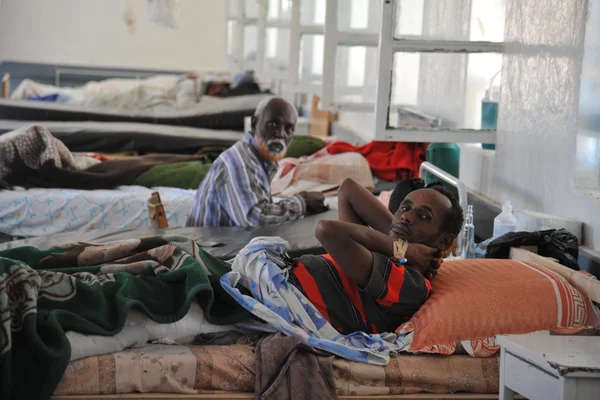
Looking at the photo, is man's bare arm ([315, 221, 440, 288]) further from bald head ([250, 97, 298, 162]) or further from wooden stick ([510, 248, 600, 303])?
bald head ([250, 97, 298, 162])

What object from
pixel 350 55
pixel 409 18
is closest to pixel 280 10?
pixel 350 55

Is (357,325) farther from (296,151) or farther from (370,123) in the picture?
(370,123)

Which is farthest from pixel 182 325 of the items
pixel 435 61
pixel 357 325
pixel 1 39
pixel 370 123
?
pixel 1 39

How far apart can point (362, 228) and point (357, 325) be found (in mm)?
275

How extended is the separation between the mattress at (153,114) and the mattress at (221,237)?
342cm

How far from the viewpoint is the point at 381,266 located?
239 cm

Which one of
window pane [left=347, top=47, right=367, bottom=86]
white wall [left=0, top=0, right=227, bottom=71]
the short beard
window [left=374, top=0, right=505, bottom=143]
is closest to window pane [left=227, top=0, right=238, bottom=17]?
white wall [left=0, top=0, right=227, bottom=71]

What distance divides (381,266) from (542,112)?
3.37 feet

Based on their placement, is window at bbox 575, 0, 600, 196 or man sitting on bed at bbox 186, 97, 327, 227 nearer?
window at bbox 575, 0, 600, 196

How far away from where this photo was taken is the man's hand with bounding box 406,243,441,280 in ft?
8.13

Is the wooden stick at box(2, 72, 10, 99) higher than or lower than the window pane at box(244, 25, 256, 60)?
lower

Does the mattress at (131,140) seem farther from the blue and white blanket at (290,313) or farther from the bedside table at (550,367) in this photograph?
the bedside table at (550,367)

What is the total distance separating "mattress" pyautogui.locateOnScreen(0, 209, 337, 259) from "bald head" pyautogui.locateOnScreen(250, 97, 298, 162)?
0.32 m

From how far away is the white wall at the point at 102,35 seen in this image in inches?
448
